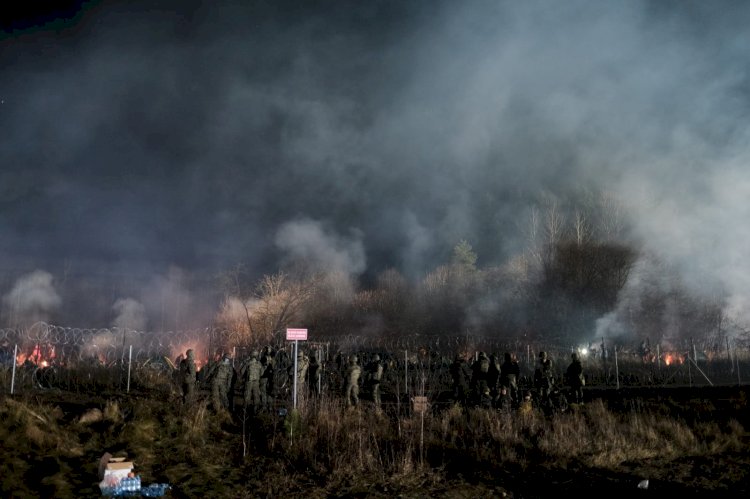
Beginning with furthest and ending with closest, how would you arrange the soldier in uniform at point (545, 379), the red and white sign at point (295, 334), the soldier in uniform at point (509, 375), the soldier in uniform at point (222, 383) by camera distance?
the soldier in uniform at point (509, 375) < the soldier in uniform at point (545, 379) < the soldier in uniform at point (222, 383) < the red and white sign at point (295, 334)

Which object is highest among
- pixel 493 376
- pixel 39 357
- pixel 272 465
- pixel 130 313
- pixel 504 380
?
pixel 130 313

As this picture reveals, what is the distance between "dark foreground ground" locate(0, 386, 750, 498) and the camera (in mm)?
7629

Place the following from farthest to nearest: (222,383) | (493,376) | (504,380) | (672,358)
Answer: (672,358)
(493,376)
(504,380)
(222,383)

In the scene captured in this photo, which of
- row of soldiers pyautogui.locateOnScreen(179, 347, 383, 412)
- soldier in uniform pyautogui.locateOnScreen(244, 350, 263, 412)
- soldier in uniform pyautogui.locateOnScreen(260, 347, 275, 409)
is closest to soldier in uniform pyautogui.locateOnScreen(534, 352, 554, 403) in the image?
row of soldiers pyautogui.locateOnScreen(179, 347, 383, 412)

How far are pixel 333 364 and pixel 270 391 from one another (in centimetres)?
740

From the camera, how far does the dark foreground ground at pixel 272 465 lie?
25.0ft

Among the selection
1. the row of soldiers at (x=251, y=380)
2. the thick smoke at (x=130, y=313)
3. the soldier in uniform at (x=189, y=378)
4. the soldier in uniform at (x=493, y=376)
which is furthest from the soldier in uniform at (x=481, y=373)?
the thick smoke at (x=130, y=313)

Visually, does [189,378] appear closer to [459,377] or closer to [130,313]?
[459,377]

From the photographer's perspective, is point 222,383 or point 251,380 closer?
point 222,383

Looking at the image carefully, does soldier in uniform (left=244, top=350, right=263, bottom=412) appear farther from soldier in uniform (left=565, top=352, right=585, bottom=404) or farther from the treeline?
the treeline

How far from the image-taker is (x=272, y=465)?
870 centimetres

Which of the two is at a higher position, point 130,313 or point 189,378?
point 130,313

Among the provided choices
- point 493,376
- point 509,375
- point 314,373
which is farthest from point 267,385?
point 509,375

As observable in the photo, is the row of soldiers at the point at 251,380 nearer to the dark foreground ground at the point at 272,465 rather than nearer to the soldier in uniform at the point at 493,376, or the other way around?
the dark foreground ground at the point at 272,465
